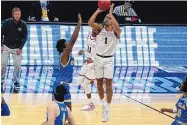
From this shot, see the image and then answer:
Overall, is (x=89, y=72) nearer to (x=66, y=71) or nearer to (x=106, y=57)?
(x=106, y=57)

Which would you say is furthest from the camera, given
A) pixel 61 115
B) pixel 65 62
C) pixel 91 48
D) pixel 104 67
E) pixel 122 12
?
pixel 122 12

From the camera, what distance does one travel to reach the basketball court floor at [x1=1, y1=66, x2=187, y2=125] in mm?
11203

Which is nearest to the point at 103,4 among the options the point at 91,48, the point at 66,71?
the point at 66,71

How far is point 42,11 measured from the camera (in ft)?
64.1

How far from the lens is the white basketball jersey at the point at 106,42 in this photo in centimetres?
1055

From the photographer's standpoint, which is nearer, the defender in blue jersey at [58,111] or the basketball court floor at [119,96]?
the defender in blue jersey at [58,111]

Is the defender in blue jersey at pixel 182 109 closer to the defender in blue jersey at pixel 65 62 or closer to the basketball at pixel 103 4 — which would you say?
the defender in blue jersey at pixel 65 62

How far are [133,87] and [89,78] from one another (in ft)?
10.9

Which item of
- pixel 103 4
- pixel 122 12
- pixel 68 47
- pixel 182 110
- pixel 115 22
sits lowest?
pixel 182 110

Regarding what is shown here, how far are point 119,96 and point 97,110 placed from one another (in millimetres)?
1813

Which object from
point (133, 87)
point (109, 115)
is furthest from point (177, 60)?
point (109, 115)

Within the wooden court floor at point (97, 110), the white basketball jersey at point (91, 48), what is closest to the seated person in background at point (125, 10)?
the wooden court floor at point (97, 110)

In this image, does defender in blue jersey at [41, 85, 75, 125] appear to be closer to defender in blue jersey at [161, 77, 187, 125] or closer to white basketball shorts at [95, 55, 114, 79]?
defender in blue jersey at [161, 77, 187, 125]

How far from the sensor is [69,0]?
21703mm
